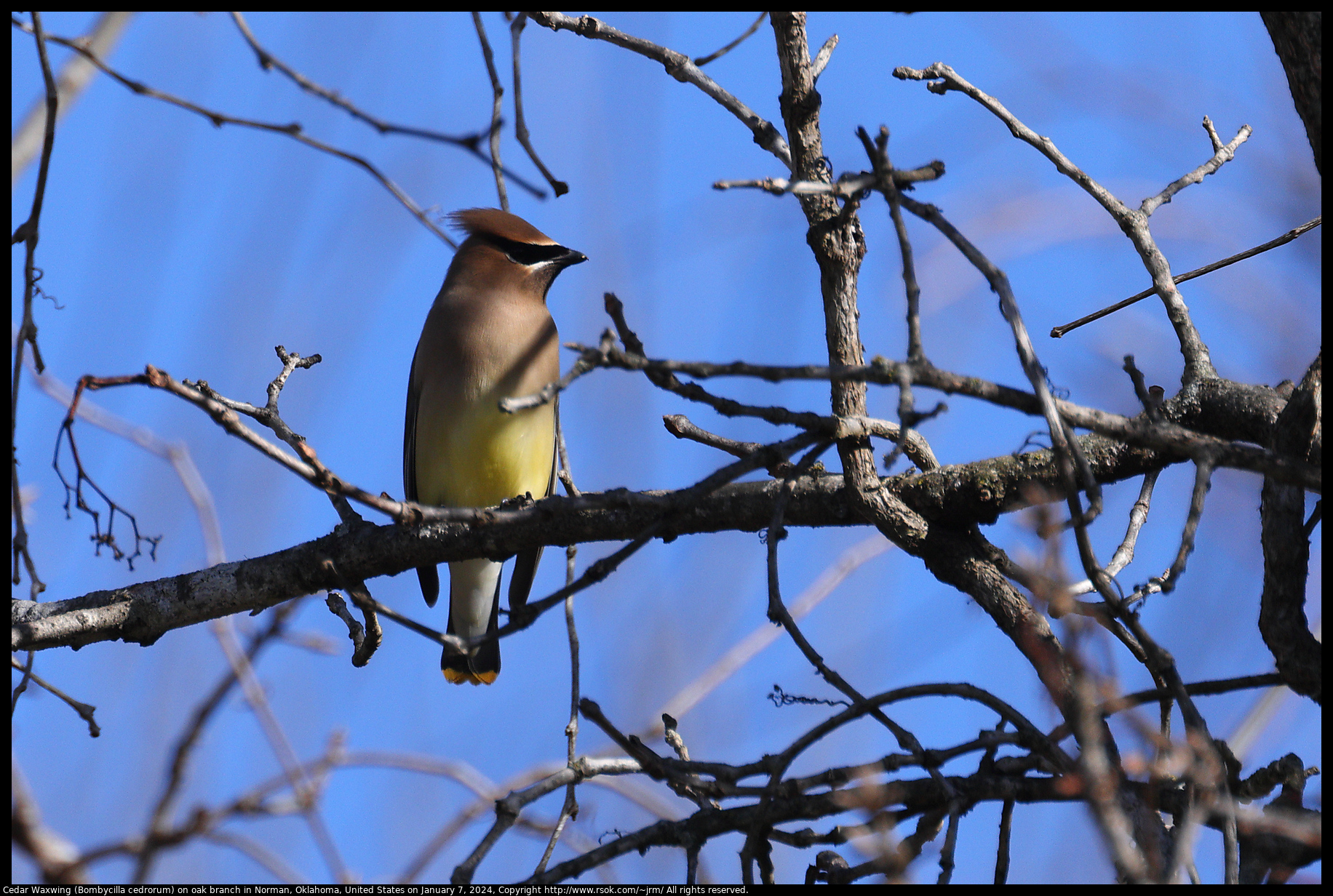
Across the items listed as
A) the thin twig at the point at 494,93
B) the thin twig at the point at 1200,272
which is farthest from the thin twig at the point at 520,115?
the thin twig at the point at 1200,272

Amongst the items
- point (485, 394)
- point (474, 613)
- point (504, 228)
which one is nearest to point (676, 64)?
point (485, 394)

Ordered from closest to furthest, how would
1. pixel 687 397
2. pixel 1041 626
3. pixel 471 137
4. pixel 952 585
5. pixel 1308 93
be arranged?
pixel 687 397 < pixel 1308 93 < pixel 1041 626 < pixel 952 585 < pixel 471 137

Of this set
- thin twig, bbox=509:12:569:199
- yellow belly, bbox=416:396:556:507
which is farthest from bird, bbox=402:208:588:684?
thin twig, bbox=509:12:569:199

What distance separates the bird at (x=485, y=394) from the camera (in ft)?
14.5

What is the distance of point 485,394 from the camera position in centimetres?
442

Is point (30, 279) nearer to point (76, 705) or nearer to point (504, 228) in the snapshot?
point (76, 705)

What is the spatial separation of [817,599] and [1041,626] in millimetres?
951

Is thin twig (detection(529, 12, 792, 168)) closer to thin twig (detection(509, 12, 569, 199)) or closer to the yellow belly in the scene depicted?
thin twig (detection(509, 12, 569, 199))

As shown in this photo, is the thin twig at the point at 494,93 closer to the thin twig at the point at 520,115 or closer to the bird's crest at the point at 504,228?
the thin twig at the point at 520,115

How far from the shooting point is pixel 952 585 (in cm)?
257

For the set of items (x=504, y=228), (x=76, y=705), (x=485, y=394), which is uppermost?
(x=504, y=228)

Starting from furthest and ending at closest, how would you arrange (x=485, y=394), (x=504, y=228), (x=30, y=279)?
1. (x=504, y=228)
2. (x=485, y=394)
3. (x=30, y=279)
